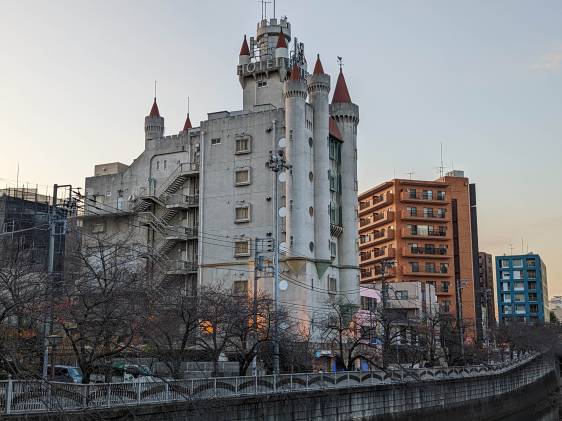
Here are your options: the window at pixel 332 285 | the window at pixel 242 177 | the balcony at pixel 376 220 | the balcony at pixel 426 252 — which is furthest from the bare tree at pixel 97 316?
A: the balcony at pixel 376 220

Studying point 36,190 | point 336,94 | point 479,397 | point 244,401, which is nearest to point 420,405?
point 479,397

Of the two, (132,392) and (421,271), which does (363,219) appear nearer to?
(421,271)

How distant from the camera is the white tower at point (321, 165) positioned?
73125mm

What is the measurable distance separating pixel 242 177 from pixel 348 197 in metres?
12.7

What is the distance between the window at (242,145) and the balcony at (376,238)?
5583 centimetres

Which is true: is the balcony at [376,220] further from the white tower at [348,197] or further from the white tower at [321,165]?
the white tower at [321,165]

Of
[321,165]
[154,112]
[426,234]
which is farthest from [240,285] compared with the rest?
[426,234]

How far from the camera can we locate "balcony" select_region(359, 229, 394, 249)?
125 m

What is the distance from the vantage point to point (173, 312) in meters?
43.9

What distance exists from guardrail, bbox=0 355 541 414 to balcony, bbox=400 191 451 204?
78020mm

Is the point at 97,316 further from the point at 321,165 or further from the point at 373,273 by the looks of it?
the point at 373,273

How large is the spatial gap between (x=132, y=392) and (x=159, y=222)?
180 feet

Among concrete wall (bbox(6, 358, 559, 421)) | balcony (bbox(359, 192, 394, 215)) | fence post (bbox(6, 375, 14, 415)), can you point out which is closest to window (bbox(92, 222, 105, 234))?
concrete wall (bbox(6, 358, 559, 421))

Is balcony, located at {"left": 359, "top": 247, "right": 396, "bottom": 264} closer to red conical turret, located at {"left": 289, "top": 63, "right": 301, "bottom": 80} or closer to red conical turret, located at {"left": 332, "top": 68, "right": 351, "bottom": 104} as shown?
red conical turret, located at {"left": 332, "top": 68, "right": 351, "bottom": 104}
